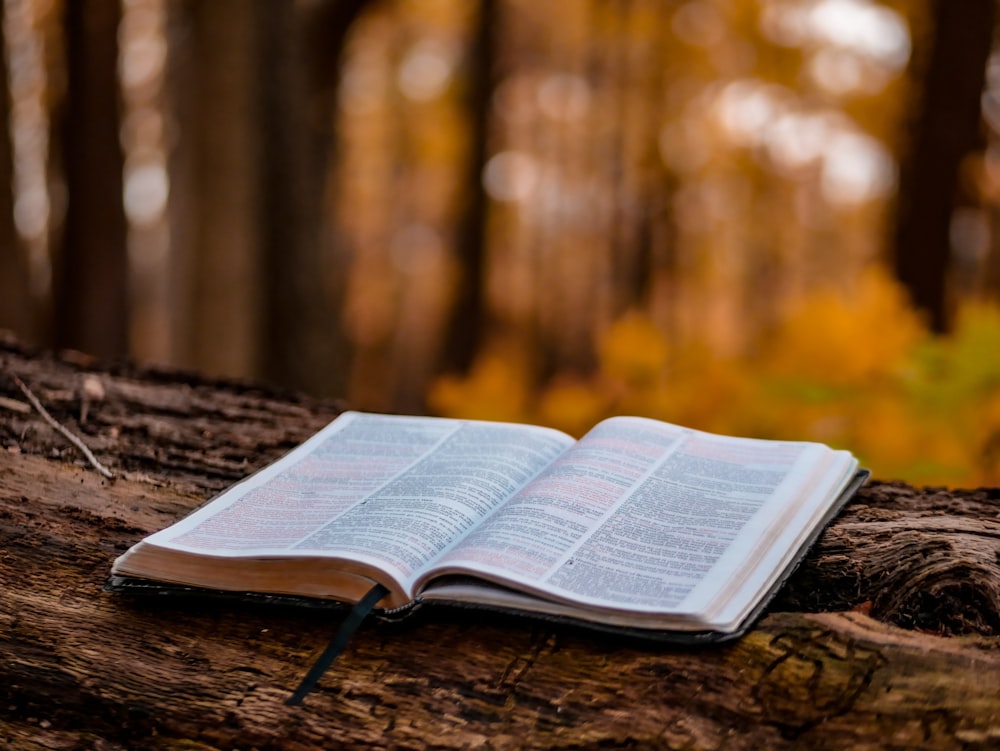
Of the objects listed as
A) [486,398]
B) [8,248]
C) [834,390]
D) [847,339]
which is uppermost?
[8,248]

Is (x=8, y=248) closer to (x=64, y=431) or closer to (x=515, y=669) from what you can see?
(x=64, y=431)

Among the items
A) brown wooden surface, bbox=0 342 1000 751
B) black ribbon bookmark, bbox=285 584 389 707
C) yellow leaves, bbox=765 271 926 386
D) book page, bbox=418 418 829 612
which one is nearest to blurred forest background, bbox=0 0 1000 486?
yellow leaves, bbox=765 271 926 386

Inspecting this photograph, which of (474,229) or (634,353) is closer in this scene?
(634,353)

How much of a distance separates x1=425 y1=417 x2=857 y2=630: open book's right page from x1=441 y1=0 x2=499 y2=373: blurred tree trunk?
7.01 meters

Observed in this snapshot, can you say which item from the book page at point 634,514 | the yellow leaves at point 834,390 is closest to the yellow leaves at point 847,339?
the yellow leaves at point 834,390

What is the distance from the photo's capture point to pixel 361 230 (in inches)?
653

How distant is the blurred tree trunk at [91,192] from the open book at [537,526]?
5.15m

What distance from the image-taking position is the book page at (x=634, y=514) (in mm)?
988

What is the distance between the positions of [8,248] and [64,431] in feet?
13.3

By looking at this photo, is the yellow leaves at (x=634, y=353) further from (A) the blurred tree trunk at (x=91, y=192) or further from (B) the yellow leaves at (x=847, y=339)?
(A) the blurred tree trunk at (x=91, y=192)

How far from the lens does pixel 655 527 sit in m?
1.12

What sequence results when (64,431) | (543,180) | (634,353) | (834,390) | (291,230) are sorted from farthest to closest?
(543,180)
(291,230)
(634,353)
(834,390)
(64,431)

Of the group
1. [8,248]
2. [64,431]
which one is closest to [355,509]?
[64,431]

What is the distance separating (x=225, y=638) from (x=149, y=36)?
32.4ft
